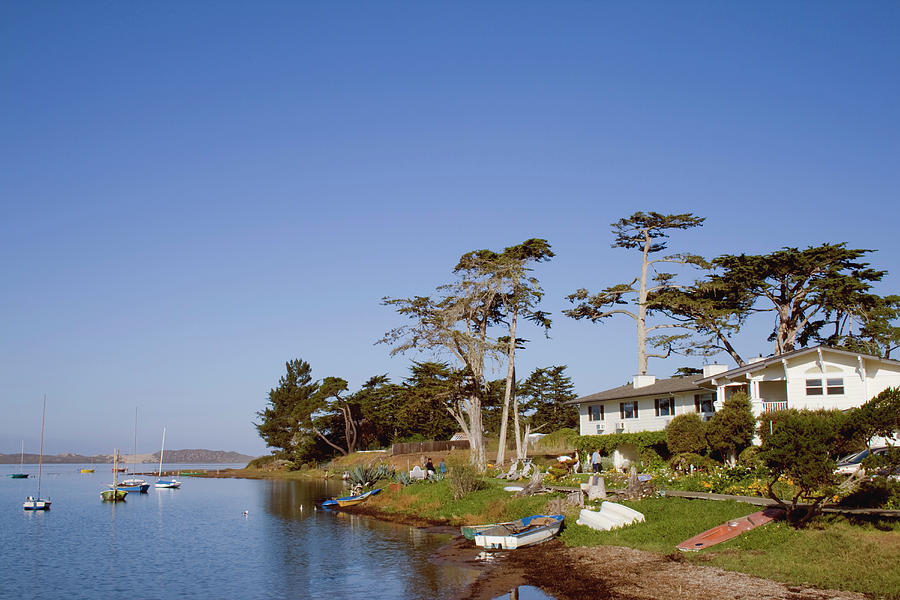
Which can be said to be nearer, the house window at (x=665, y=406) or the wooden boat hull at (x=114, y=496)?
the house window at (x=665, y=406)

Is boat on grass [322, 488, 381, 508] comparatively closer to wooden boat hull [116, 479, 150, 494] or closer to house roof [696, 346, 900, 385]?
house roof [696, 346, 900, 385]

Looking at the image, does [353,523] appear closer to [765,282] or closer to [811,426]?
[811,426]

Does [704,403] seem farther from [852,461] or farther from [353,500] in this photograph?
[353,500]

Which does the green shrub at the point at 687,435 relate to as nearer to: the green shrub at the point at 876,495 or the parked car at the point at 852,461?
the parked car at the point at 852,461

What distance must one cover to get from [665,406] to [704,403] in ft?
10.1

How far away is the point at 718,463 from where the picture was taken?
121 feet

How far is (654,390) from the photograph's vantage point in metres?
47.2

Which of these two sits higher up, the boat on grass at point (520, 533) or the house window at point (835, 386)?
the house window at point (835, 386)

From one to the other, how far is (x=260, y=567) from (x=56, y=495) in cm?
6036

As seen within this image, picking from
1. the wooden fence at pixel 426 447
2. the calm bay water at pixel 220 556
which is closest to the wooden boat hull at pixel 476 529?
the calm bay water at pixel 220 556

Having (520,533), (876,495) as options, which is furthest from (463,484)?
(876,495)

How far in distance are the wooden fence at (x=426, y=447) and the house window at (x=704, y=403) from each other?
1302 inches

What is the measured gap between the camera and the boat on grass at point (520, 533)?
89.9ft

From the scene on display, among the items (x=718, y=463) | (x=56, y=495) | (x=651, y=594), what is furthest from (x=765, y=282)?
(x=56, y=495)
